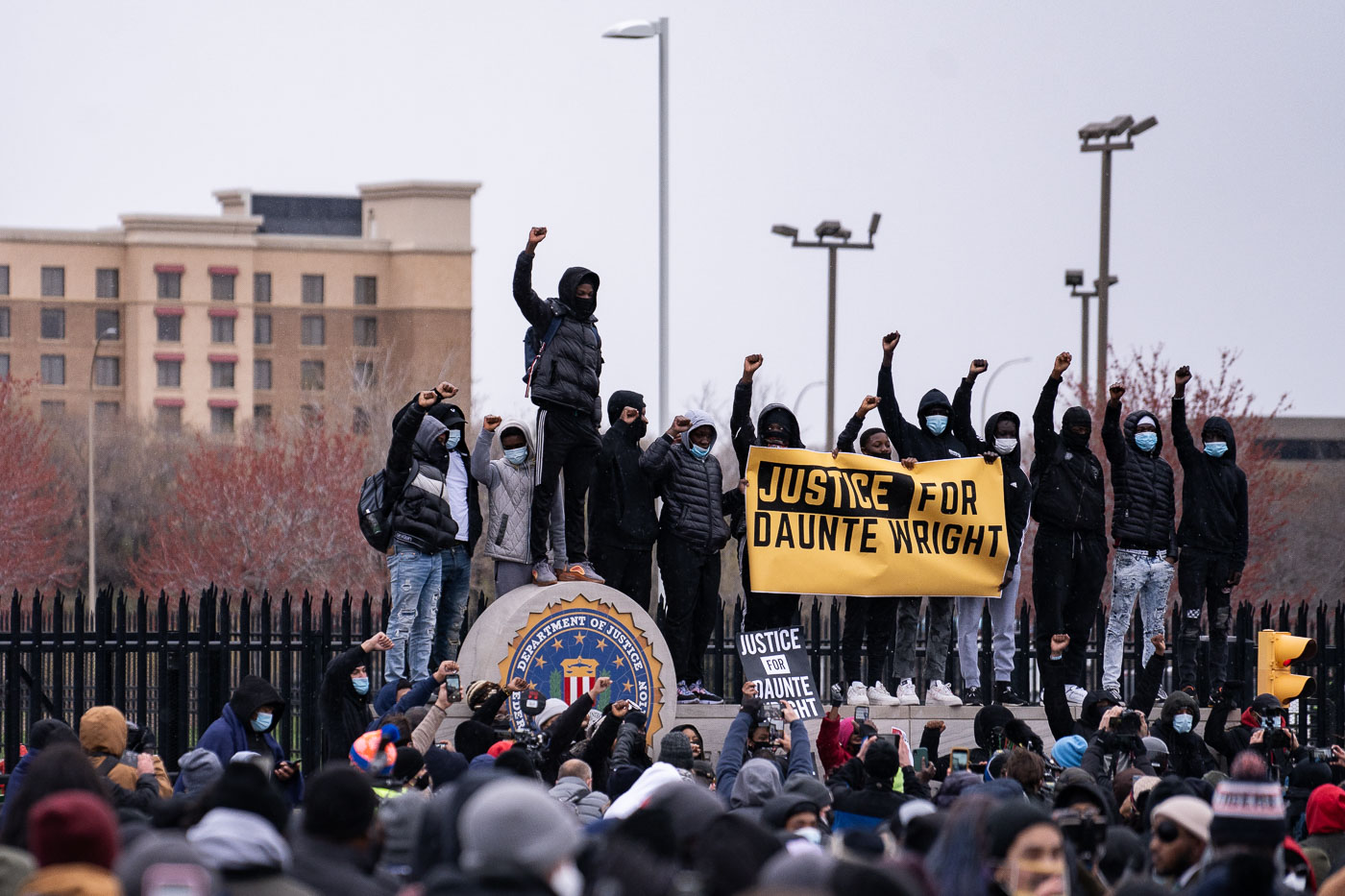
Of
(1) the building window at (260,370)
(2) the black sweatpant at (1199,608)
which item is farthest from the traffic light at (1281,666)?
(1) the building window at (260,370)

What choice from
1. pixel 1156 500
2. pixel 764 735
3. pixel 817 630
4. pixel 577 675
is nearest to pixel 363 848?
pixel 764 735

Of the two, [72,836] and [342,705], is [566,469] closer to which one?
[342,705]

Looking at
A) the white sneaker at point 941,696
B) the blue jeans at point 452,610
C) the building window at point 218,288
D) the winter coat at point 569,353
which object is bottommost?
the white sneaker at point 941,696

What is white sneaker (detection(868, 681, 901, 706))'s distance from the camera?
47.5 feet

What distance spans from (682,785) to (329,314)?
92247mm

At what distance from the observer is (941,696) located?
577 inches

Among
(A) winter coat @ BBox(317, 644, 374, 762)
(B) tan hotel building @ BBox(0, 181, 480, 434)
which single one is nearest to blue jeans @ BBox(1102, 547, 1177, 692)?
(A) winter coat @ BBox(317, 644, 374, 762)

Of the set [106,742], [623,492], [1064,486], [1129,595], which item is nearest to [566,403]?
[623,492]

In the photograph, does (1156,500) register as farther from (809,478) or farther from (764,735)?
(764,735)

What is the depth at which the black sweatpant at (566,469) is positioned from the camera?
13.7m

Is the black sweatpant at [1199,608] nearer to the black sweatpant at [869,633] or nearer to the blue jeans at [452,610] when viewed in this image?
the black sweatpant at [869,633]

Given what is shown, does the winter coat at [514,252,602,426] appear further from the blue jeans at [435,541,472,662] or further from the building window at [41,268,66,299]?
the building window at [41,268,66,299]

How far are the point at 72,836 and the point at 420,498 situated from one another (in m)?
7.75

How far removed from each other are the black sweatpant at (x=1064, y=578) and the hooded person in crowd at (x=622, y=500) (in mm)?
2983
